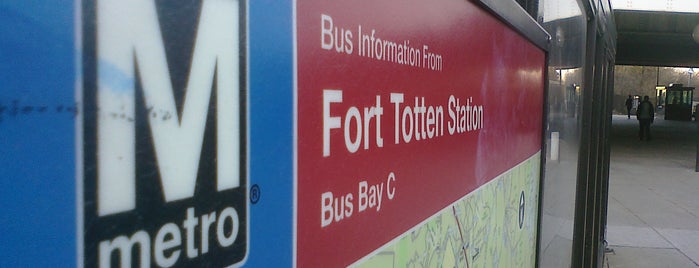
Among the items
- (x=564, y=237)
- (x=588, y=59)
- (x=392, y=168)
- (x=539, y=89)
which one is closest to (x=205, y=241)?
(x=392, y=168)

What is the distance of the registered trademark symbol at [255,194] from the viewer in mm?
707

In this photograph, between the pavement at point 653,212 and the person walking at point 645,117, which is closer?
the pavement at point 653,212

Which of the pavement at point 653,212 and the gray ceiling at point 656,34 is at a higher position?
the gray ceiling at point 656,34

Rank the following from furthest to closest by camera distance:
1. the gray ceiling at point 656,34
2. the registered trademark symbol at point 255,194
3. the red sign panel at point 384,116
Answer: the gray ceiling at point 656,34, the red sign panel at point 384,116, the registered trademark symbol at point 255,194

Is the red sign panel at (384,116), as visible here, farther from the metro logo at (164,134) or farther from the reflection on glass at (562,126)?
the reflection on glass at (562,126)

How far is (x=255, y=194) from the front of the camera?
712 mm

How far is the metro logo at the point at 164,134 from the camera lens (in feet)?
1.72

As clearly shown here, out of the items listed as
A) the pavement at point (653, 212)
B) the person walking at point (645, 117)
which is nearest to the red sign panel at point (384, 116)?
the pavement at point (653, 212)

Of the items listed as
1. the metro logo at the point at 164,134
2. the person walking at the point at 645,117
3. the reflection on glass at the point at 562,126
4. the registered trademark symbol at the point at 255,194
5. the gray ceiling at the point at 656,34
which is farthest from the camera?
the person walking at the point at 645,117

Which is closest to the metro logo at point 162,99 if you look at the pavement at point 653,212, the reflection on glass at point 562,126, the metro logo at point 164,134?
the metro logo at point 164,134

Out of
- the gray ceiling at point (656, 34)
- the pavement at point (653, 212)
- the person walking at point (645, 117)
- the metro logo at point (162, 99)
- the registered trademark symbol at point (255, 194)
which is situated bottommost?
the pavement at point (653, 212)

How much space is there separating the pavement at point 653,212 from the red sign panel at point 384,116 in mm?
5730

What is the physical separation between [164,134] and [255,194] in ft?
0.49

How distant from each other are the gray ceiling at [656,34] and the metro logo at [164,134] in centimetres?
2291
